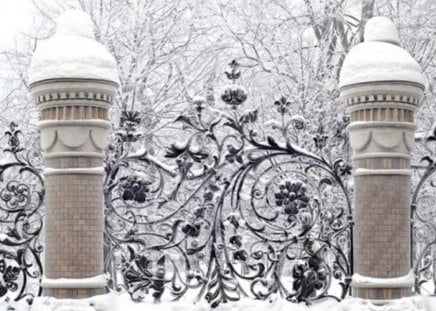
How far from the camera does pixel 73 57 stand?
8.26m

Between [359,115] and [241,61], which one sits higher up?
[241,61]

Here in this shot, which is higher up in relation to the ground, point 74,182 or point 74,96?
A: point 74,96

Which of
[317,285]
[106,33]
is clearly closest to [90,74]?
[317,285]

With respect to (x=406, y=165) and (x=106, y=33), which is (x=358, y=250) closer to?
(x=406, y=165)

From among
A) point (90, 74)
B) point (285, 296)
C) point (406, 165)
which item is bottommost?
point (285, 296)

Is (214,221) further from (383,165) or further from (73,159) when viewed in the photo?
(383,165)

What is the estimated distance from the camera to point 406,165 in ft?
28.5

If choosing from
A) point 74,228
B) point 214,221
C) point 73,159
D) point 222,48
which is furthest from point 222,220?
point 222,48

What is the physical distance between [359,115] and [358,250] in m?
1.35

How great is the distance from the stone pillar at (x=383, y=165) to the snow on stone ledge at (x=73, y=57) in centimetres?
243

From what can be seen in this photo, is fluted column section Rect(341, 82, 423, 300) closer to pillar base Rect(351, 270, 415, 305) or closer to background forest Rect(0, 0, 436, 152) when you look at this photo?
pillar base Rect(351, 270, 415, 305)

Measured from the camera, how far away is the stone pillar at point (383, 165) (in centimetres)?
847

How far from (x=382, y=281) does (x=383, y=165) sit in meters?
1.14

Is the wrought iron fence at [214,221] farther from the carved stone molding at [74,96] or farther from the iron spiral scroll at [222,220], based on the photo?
the carved stone molding at [74,96]
